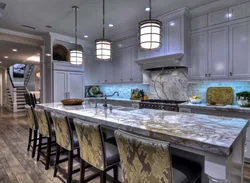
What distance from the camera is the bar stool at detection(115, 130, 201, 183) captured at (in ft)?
3.48

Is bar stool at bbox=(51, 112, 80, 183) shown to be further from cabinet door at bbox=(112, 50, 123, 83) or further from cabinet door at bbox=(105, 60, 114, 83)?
cabinet door at bbox=(105, 60, 114, 83)

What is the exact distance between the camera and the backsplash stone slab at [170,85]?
4.19 meters

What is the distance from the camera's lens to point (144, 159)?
3.73ft

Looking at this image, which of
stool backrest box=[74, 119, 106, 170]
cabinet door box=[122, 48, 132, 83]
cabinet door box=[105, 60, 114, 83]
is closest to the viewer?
stool backrest box=[74, 119, 106, 170]

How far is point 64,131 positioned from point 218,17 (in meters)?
3.60

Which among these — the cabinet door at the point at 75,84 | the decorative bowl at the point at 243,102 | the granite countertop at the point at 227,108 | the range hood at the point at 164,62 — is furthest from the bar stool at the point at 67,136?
the cabinet door at the point at 75,84

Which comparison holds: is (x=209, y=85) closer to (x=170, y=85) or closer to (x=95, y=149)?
(x=170, y=85)

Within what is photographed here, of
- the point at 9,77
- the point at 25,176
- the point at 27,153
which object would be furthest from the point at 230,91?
the point at 9,77

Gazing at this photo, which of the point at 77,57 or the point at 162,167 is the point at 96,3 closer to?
the point at 77,57

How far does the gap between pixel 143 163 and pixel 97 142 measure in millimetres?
571

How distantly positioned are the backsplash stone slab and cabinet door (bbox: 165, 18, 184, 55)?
65cm

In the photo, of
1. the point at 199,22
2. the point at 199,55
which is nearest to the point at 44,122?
the point at 199,55

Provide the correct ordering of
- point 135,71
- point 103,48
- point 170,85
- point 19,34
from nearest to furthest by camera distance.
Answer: point 103,48 < point 170,85 < point 19,34 < point 135,71

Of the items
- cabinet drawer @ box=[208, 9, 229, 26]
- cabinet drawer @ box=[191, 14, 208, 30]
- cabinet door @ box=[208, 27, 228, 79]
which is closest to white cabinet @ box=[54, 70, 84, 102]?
cabinet drawer @ box=[191, 14, 208, 30]
